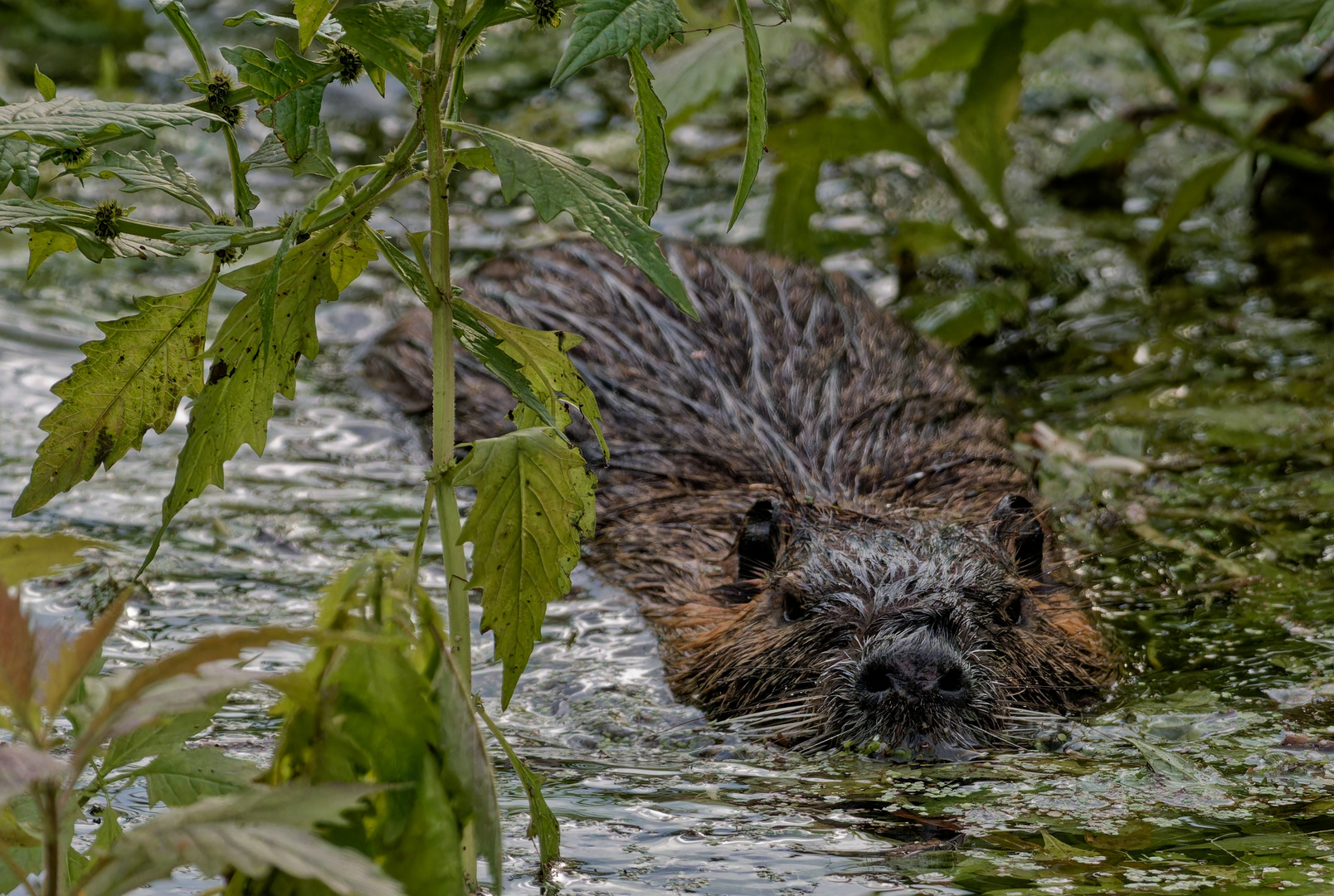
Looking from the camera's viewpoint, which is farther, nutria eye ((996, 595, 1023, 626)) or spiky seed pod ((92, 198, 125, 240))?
nutria eye ((996, 595, 1023, 626))

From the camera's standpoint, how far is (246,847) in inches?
47.5

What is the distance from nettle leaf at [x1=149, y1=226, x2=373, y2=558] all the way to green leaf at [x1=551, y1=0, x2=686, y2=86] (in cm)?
43

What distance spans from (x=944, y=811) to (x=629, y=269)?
285cm

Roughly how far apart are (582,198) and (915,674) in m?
1.46

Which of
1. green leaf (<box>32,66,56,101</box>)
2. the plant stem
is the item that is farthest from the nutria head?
the plant stem

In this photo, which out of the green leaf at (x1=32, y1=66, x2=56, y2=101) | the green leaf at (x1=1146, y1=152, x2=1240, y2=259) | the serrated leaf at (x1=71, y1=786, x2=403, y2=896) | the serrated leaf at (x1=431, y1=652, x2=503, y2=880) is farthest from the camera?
the green leaf at (x1=1146, y1=152, x2=1240, y2=259)

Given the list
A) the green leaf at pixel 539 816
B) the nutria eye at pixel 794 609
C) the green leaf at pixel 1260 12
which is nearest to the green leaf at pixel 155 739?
the green leaf at pixel 539 816

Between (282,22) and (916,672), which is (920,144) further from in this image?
(282,22)

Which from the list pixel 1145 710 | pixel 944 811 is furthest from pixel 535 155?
pixel 1145 710

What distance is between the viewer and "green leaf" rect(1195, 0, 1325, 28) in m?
4.29

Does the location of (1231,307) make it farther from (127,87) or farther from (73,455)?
(127,87)

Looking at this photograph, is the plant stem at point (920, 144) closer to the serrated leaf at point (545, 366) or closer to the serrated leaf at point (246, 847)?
the serrated leaf at point (545, 366)

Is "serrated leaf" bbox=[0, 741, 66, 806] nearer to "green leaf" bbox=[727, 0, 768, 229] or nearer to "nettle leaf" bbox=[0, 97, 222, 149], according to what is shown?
"nettle leaf" bbox=[0, 97, 222, 149]

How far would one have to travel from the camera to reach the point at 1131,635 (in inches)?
140
